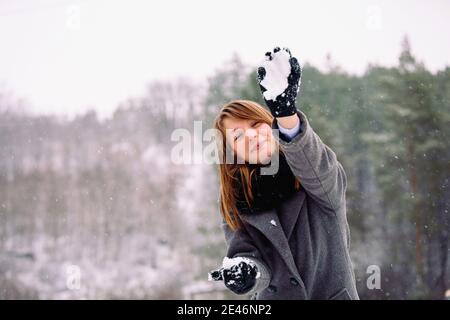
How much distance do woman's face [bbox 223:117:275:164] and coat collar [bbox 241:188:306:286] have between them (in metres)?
0.10

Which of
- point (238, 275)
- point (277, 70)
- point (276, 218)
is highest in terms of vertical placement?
point (277, 70)

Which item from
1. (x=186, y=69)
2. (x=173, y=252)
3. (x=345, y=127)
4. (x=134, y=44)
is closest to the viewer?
(x=345, y=127)

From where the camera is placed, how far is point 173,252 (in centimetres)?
1155

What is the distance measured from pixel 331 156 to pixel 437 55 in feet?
27.5

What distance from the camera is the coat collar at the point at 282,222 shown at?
922mm

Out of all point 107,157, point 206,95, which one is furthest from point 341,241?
point 107,157

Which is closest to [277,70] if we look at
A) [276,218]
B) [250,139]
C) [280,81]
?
[280,81]

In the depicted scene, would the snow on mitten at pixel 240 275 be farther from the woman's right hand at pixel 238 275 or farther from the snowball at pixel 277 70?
the snowball at pixel 277 70

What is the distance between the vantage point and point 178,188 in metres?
11.7

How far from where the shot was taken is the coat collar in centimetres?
92

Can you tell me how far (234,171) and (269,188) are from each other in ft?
0.32

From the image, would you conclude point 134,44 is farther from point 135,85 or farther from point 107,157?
point 107,157

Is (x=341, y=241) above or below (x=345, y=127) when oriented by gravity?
below

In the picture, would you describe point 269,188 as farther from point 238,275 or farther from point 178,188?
point 178,188
